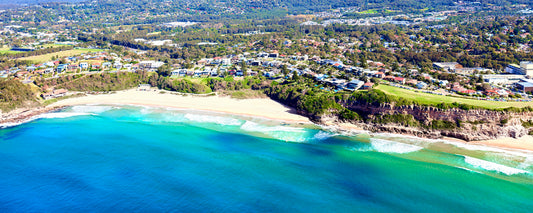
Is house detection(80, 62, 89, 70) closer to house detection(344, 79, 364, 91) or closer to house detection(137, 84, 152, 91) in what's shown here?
house detection(137, 84, 152, 91)

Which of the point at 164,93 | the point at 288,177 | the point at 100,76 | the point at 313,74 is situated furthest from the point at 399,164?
the point at 100,76

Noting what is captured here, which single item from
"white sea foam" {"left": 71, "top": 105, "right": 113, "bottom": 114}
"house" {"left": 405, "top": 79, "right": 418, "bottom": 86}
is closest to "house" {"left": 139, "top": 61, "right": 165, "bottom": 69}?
"white sea foam" {"left": 71, "top": 105, "right": 113, "bottom": 114}

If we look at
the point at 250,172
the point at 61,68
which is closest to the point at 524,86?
the point at 250,172

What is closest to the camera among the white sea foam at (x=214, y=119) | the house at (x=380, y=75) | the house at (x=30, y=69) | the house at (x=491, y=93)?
the house at (x=491, y=93)

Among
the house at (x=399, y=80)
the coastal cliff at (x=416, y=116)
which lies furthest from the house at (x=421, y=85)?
the coastal cliff at (x=416, y=116)

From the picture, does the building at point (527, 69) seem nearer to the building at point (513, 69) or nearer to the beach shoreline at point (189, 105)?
the building at point (513, 69)
